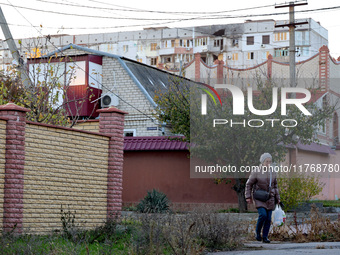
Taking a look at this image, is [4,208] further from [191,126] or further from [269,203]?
[191,126]

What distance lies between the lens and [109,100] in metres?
30.5

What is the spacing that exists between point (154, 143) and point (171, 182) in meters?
1.71

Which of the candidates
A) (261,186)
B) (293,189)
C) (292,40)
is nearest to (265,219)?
(261,186)

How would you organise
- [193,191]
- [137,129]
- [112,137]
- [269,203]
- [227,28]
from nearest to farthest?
[269,203]
[112,137]
[193,191]
[137,129]
[227,28]

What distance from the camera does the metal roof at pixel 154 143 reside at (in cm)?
2624

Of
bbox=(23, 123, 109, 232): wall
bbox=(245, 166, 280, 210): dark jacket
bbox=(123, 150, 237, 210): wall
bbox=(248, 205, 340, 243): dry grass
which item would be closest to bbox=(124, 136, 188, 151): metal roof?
bbox=(123, 150, 237, 210): wall

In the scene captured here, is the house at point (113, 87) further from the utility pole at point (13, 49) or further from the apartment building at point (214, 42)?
the apartment building at point (214, 42)

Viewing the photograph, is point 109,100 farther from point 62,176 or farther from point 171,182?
point 62,176

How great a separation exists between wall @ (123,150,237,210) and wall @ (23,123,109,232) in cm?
999

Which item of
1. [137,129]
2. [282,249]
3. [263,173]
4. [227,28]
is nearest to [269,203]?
[263,173]

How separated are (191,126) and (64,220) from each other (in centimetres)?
1138

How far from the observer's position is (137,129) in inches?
1188

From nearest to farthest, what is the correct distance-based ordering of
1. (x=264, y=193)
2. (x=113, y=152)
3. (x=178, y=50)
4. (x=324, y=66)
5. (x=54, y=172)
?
(x=264, y=193) → (x=54, y=172) → (x=113, y=152) → (x=324, y=66) → (x=178, y=50)

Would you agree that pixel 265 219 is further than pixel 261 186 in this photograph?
No
